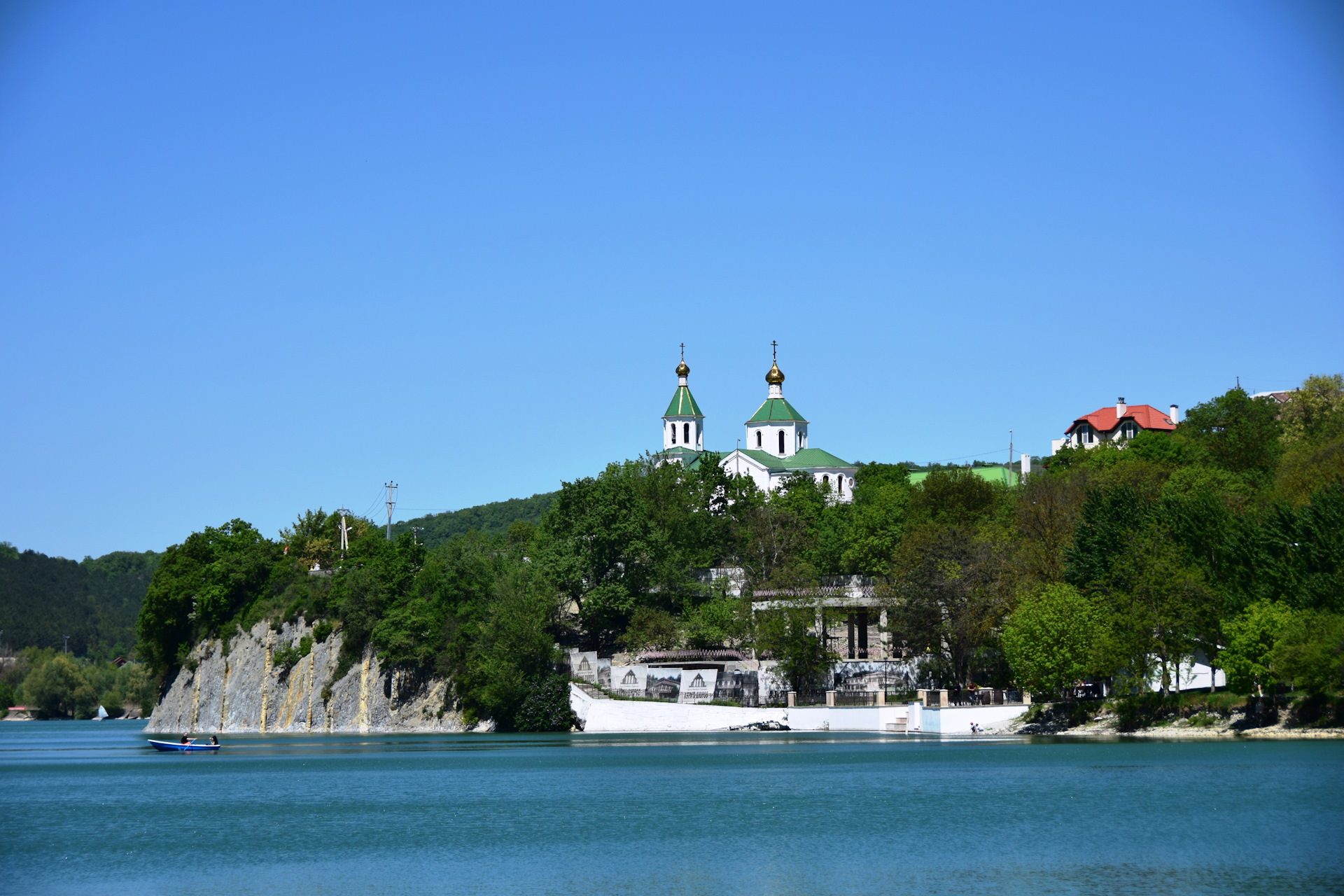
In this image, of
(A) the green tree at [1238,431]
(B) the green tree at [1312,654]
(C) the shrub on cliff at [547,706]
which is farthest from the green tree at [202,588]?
(B) the green tree at [1312,654]

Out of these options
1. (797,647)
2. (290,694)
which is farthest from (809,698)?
(290,694)

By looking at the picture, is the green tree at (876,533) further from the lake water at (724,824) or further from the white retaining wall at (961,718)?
the lake water at (724,824)

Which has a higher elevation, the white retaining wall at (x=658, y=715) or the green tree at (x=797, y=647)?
the green tree at (x=797, y=647)

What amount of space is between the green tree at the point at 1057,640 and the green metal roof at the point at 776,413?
66.8 meters

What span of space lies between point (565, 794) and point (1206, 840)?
2016cm

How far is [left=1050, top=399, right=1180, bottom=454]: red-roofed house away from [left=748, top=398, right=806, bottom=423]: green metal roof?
25.3 meters

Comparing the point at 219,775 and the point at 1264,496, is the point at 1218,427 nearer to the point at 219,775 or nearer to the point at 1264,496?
the point at 1264,496

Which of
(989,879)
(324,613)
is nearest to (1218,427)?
(324,613)

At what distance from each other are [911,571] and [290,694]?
45.1m

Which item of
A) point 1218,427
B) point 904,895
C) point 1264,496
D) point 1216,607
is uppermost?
point 1218,427

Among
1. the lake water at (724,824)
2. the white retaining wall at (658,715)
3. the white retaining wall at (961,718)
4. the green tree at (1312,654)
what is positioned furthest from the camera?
the white retaining wall at (658,715)

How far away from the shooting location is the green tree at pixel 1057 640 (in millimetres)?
54031

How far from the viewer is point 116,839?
35.2 metres

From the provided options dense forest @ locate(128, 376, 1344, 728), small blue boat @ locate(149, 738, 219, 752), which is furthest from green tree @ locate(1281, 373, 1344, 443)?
small blue boat @ locate(149, 738, 219, 752)
